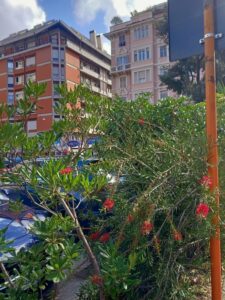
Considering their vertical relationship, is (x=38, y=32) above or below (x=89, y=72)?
above

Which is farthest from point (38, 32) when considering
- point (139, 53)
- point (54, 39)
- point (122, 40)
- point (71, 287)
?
point (71, 287)

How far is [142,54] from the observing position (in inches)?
1641

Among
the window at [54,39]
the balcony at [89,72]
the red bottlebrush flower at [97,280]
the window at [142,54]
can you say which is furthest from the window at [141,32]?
the red bottlebrush flower at [97,280]

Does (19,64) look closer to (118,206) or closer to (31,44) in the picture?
(31,44)

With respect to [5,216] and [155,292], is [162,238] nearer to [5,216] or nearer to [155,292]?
[155,292]

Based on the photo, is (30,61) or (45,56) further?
(30,61)

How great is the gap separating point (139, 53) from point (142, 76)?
325cm

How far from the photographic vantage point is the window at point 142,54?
41188 millimetres

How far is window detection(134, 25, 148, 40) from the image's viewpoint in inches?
1606

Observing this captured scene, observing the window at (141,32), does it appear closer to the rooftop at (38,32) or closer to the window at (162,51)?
the window at (162,51)

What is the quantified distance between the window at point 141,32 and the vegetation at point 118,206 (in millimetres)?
40884

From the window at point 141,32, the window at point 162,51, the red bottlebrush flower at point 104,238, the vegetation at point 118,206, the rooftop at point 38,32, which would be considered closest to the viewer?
the vegetation at point 118,206

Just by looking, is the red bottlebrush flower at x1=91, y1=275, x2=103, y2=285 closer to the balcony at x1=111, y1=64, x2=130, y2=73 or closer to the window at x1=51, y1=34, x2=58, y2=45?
the balcony at x1=111, y1=64, x2=130, y2=73

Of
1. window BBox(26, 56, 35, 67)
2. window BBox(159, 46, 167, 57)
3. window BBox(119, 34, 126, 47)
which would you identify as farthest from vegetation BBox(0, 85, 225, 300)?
window BBox(26, 56, 35, 67)
